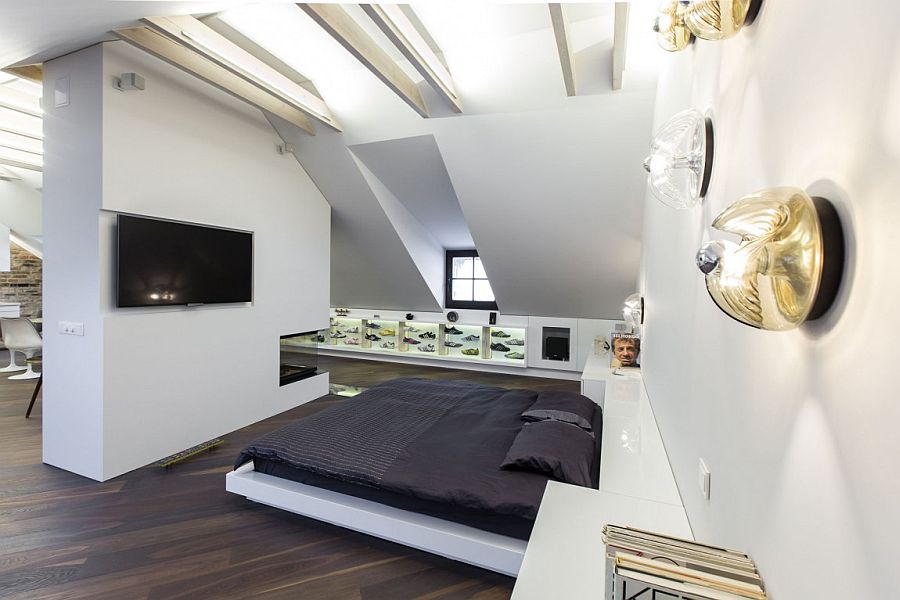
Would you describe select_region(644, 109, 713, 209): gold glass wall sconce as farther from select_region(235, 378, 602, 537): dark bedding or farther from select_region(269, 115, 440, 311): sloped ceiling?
select_region(269, 115, 440, 311): sloped ceiling

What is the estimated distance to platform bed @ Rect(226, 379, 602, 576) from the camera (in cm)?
196

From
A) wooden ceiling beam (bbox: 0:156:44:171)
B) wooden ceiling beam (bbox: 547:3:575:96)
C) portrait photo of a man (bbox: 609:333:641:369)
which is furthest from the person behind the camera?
wooden ceiling beam (bbox: 0:156:44:171)

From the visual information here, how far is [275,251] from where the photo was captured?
420 centimetres

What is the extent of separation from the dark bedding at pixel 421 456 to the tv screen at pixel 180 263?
147cm

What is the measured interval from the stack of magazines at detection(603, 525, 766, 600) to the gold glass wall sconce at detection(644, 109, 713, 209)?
1000 millimetres

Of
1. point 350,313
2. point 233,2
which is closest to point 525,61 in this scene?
point 233,2

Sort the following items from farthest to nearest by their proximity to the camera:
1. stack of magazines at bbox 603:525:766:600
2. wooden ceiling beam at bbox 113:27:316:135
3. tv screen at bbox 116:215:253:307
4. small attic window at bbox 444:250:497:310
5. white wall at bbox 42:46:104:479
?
small attic window at bbox 444:250:497:310 < tv screen at bbox 116:215:253:307 < white wall at bbox 42:46:104:479 < wooden ceiling beam at bbox 113:27:316:135 < stack of magazines at bbox 603:525:766:600

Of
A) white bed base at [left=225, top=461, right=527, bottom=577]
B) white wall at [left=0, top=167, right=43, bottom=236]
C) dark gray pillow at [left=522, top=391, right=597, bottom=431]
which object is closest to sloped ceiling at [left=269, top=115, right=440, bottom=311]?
white bed base at [left=225, top=461, right=527, bottom=577]

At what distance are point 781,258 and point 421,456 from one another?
2.03 metres

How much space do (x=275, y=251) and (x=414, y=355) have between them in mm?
3178

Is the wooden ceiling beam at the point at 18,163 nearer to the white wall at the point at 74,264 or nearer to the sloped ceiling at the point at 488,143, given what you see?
the white wall at the point at 74,264

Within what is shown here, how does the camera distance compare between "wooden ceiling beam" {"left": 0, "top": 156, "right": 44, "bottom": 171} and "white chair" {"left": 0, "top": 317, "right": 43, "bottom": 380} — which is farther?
"white chair" {"left": 0, "top": 317, "right": 43, "bottom": 380}

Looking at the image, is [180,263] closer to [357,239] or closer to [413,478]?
[357,239]

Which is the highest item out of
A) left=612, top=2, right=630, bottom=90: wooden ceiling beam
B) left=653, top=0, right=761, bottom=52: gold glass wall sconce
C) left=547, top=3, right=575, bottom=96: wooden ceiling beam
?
left=612, top=2, right=630, bottom=90: wooden ceiling beam
